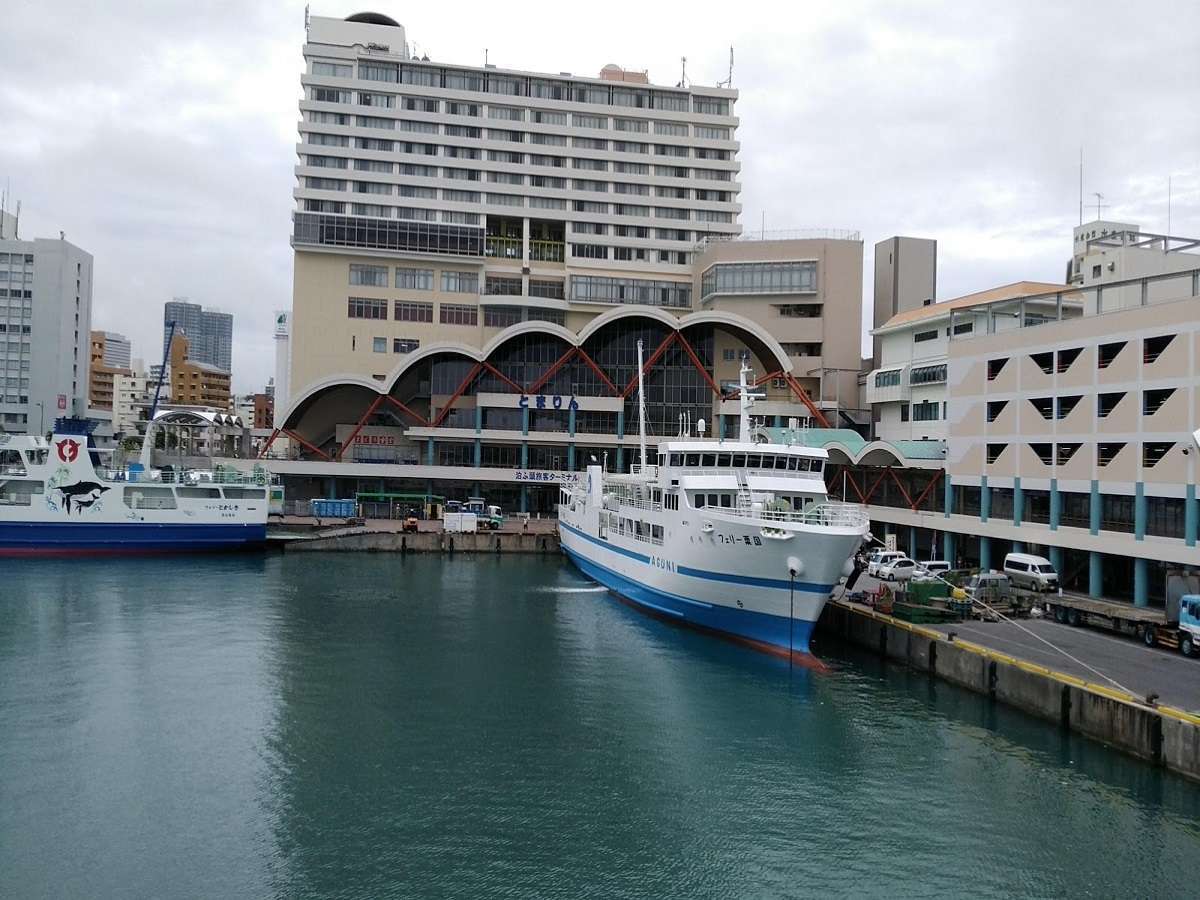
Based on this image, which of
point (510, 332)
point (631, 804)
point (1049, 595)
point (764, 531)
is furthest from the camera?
point (510, 332)

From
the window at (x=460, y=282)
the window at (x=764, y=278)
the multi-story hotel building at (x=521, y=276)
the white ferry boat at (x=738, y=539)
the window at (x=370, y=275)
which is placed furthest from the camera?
the window at (x=460, y=282)

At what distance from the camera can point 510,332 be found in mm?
68250

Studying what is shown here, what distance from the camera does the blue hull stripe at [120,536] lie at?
51531mm

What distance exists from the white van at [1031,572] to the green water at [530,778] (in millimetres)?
8922

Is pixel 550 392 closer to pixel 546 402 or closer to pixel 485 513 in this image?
pixel 546 402

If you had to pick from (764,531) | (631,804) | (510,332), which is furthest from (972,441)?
(510,332)

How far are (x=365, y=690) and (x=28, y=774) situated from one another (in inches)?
349

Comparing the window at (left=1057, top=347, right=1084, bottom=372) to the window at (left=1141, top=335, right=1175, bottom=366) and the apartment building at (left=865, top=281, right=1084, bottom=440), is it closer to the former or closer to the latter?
the window at (left=1141, top=335, right=1175, bottom=366)

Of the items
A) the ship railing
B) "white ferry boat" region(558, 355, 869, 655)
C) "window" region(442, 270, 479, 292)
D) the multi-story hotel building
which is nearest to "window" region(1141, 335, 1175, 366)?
"white ferry boat" region(558, 355, 869, 655)

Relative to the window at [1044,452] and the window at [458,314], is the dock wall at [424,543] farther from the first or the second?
the window at [1044,452]

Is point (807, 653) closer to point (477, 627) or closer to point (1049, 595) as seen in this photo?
point (1049, 595)

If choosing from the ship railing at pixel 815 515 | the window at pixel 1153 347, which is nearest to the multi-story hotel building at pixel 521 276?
the ship railing at pixel 815 515

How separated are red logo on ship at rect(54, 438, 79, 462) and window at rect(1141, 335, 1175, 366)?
185 feet

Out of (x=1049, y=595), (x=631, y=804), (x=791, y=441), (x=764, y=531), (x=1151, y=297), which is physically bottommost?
(x=631, y=804)
